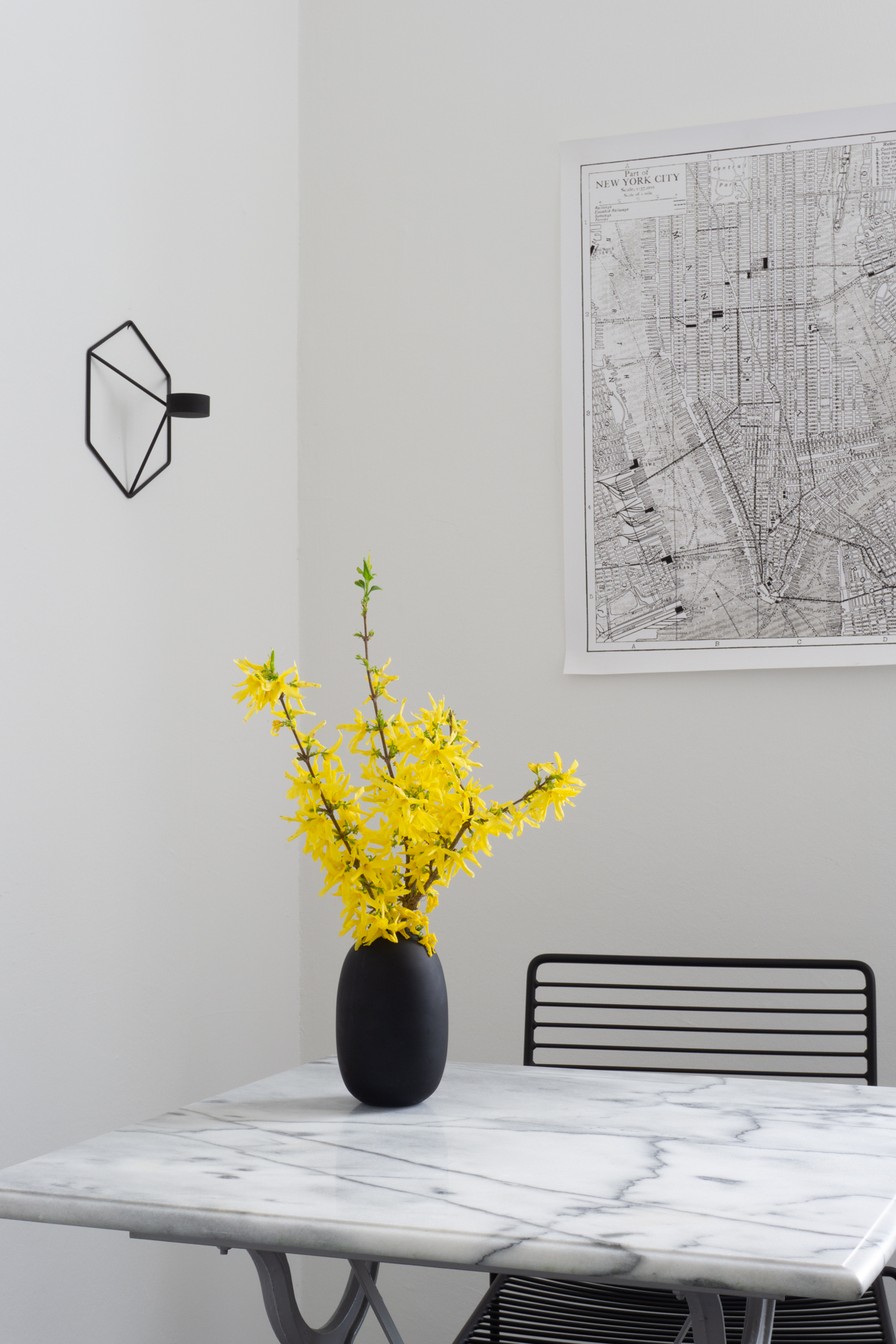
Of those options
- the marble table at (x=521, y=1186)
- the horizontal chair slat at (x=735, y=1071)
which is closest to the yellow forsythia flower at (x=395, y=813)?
the marble table at (x=521, y=1186)

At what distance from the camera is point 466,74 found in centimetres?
214

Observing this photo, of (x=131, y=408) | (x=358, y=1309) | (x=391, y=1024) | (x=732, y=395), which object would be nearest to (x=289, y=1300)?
(x=358, y=1309)

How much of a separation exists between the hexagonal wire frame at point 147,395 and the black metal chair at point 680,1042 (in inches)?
34.2

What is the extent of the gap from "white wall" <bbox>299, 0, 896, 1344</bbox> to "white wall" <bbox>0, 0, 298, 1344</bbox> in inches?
3.5

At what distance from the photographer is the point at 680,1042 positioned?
1948 millimetres

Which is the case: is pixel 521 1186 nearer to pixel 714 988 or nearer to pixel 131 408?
pixel 714 988

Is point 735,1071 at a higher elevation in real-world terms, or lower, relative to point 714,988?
lower

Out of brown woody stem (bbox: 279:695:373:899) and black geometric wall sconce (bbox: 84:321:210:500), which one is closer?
brown woody stem (bbox: 279:695:373:899)

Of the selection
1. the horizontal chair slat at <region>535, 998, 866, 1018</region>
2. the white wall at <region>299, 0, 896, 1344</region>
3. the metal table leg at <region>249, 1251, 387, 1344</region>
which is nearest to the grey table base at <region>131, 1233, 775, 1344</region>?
the metal table leg at <region>249, 1251, 387, 1344</region>

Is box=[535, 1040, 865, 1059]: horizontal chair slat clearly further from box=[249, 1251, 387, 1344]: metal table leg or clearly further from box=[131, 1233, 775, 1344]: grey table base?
box=[249, 1251, 387, 1344]: metal table leg

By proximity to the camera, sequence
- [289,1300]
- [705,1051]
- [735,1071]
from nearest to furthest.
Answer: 1. [289,1300]
2. [705,1051]
3. [735,1071]

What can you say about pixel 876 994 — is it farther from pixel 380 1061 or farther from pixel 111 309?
pixel 111 309

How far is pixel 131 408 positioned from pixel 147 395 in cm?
5

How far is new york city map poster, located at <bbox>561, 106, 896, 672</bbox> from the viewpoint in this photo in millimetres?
1920
